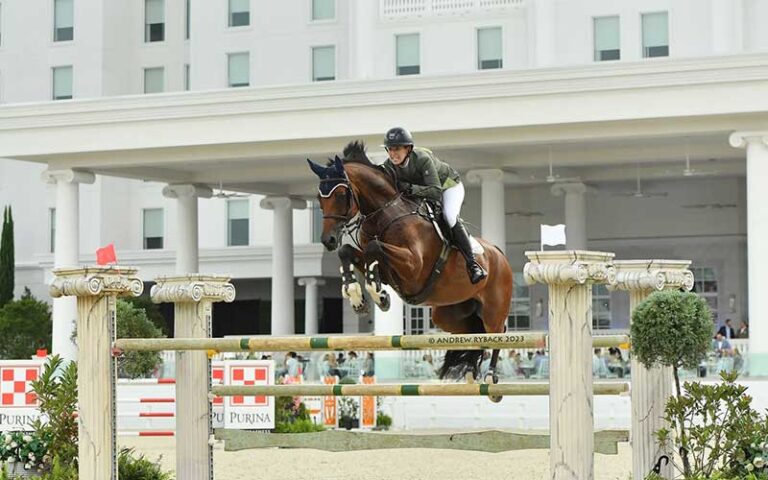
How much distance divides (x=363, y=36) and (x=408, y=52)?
156 cm

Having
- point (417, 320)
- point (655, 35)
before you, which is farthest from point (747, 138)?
point (417, 320)

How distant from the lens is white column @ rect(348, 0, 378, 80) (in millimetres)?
43531

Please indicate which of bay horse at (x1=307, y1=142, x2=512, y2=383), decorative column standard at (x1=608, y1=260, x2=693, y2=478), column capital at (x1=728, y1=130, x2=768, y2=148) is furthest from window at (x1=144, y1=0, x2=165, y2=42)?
decorative column standard at (x1=608, y1=260, x2=693, y2=478)

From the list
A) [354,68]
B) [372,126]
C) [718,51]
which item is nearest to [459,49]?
[354,68]

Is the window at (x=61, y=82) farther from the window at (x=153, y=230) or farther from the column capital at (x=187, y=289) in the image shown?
the column capital at (x=187, y=289)

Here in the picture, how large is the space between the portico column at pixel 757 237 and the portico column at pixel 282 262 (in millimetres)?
16498

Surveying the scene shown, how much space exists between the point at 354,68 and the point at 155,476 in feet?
105

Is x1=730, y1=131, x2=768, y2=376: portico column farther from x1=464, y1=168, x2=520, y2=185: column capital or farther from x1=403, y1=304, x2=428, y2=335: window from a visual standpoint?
x1=403, y1=304, x2=428, y2=335: window

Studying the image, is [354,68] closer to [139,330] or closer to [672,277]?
[139,330]

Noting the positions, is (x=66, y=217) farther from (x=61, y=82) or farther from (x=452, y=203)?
(x=452, y=203)

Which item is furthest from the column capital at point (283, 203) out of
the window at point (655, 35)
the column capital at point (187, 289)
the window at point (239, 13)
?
the column capital at point (187, 289)

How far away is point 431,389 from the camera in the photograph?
9.93 metres

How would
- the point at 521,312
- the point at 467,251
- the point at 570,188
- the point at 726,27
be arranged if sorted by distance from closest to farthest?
the point at 467,251 → the point at 570,188 → the point at 726,27 → the point at 521,312

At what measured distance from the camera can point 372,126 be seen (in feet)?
95.3
